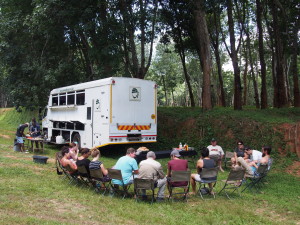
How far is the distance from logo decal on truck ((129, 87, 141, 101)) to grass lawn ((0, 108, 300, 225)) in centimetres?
518

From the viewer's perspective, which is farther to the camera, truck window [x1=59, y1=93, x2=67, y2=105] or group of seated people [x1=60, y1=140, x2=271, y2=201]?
truck window [x1=59, y1=93, x2=67, y2=105]

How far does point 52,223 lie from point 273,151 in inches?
385

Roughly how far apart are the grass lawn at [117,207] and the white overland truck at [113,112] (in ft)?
14.0

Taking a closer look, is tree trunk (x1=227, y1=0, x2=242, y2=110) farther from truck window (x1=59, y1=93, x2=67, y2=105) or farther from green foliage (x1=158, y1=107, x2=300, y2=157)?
truck window (x1=59, y1=93, x2=67, y2=105)

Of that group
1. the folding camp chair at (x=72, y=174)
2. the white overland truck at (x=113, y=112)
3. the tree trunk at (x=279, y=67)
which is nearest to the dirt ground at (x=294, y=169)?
the white overland truck at (x=113, y=112)

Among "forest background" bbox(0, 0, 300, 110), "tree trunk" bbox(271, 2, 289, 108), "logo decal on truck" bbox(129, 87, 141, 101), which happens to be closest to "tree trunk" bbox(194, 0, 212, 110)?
"forest background" bbox(0, 0, 300, 110)

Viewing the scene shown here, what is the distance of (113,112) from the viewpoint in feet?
40.1

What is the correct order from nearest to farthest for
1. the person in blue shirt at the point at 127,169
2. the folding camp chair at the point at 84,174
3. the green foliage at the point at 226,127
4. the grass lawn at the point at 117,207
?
the grass lawn at the point at 117,207 < the person in blue shirt at the point at 127,169 < the folding camp chair at the point at 84,174 < the green foliage at the point at 226,127

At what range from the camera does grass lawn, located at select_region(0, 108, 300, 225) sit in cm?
546

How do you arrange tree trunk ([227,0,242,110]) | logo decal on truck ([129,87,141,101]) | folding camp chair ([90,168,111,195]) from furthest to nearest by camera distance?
1. tree trunk ([227,0,242,110])
2. logo decal on truck ([129,87,141,101])
3. folding camp chair ([90,168,111,195])

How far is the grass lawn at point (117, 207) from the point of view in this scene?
17.9ft

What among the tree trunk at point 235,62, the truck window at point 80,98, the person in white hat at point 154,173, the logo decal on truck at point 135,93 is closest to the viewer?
the person in white hat at point 154,173

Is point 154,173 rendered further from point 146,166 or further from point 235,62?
point 235,62

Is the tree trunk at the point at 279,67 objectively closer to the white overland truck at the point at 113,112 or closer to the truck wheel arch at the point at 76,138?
the white overland truck at the point at 113,112
